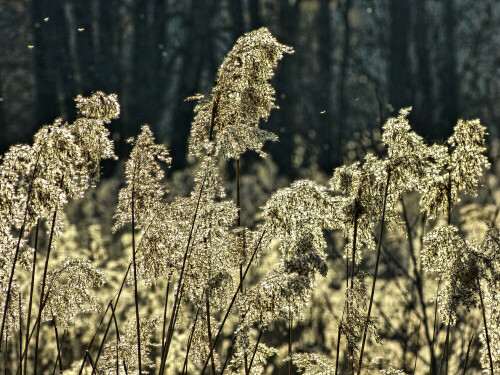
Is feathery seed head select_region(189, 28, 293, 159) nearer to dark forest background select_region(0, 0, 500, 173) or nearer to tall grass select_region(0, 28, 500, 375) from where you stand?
tall grass select_region(0, 28, 500, 375)

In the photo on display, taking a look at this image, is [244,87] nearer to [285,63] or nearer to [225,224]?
[225,224]

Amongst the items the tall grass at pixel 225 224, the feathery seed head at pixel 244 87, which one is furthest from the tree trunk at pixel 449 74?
the feathery seed head at pixel 244 87

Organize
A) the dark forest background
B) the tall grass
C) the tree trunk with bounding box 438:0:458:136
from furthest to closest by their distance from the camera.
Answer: the tree trunk with bounding box 438:0:458:136 < the dark forest background < the tall grass

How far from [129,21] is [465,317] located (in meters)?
3.19

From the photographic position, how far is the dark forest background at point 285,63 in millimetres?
3436

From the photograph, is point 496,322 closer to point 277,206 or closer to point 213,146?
point 277,206

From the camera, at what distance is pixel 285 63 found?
11.6 feet

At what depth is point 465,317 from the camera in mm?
3430

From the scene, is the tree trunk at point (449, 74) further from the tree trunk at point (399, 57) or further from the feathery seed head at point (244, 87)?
the feathery seed head at point (244, 87)

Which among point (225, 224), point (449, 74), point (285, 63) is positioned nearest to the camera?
point (225, 224)

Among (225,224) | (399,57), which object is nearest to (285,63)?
(399,57)

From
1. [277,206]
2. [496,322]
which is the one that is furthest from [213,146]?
[496,322]

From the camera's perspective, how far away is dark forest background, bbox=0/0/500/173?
344 centimetres

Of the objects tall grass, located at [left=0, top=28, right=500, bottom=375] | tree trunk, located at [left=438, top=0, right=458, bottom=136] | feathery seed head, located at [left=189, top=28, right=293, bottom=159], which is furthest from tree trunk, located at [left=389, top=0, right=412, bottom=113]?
feathery seed head, located at [left=189, top=28, right=293, bottom=159]
